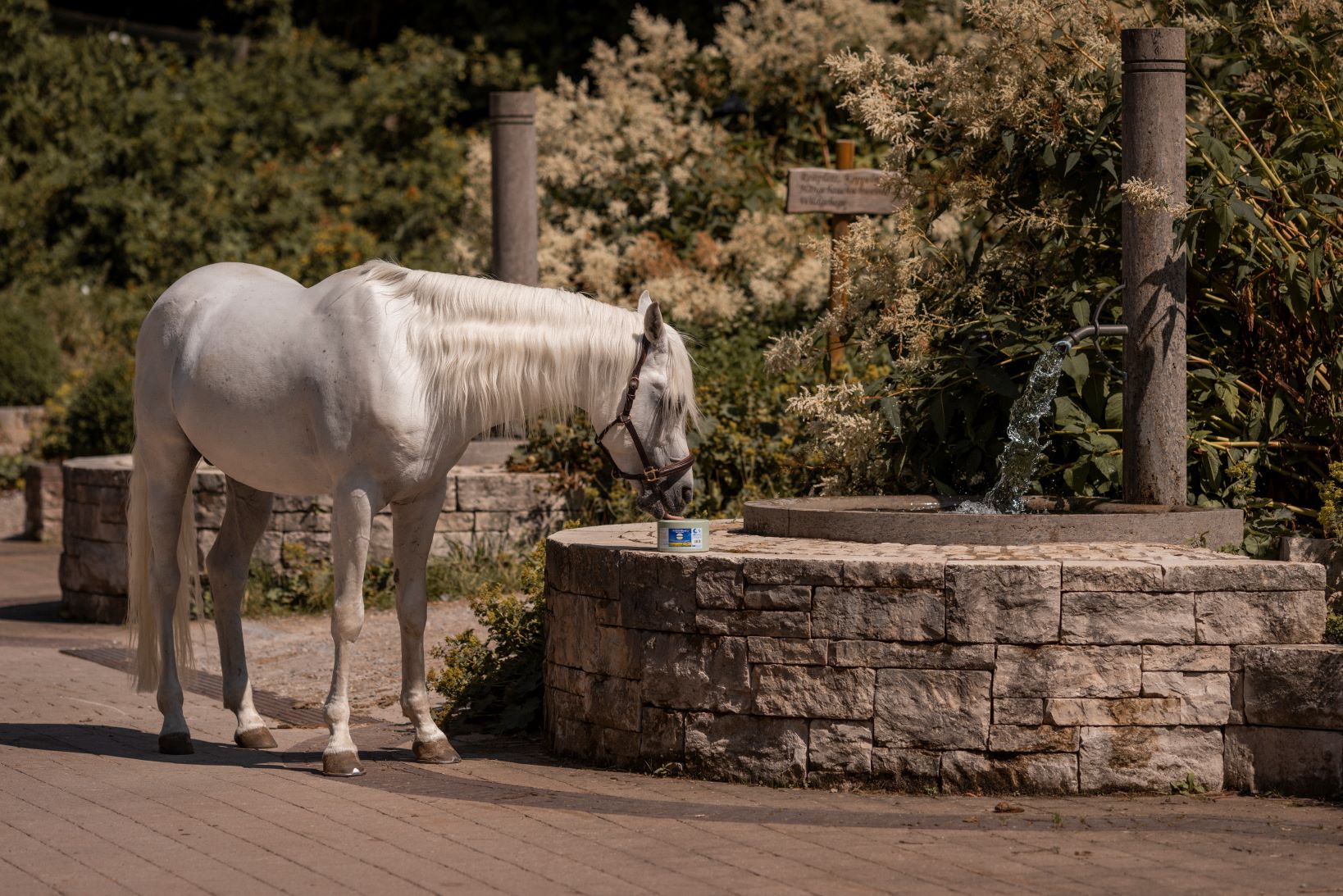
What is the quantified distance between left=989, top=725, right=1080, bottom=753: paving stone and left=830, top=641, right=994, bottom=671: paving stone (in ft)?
0.74

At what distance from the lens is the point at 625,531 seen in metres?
6.96

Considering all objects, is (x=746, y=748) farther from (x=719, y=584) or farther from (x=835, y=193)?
(x=835, y=193)

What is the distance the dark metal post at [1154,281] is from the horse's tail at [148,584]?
3859 mm

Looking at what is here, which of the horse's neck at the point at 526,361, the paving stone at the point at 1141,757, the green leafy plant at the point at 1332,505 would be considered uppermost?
the horse's neck at the point at 526,361

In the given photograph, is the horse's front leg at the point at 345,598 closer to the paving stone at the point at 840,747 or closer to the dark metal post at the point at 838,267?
the paving stone at the point at 840,747

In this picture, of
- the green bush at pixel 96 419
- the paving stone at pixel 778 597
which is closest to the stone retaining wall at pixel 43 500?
the green bush at pixel 96 419

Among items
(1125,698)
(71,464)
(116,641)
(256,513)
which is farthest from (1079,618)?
(71,464)

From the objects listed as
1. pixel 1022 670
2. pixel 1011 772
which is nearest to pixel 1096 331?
pixel 1022 670

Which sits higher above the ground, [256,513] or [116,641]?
[256,513]

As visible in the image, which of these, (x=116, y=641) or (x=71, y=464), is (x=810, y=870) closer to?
(x=116, y=641)

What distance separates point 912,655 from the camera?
222 inches

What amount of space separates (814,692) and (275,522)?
5460mm

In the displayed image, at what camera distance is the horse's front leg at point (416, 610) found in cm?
635

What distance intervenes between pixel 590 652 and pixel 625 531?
822mm
